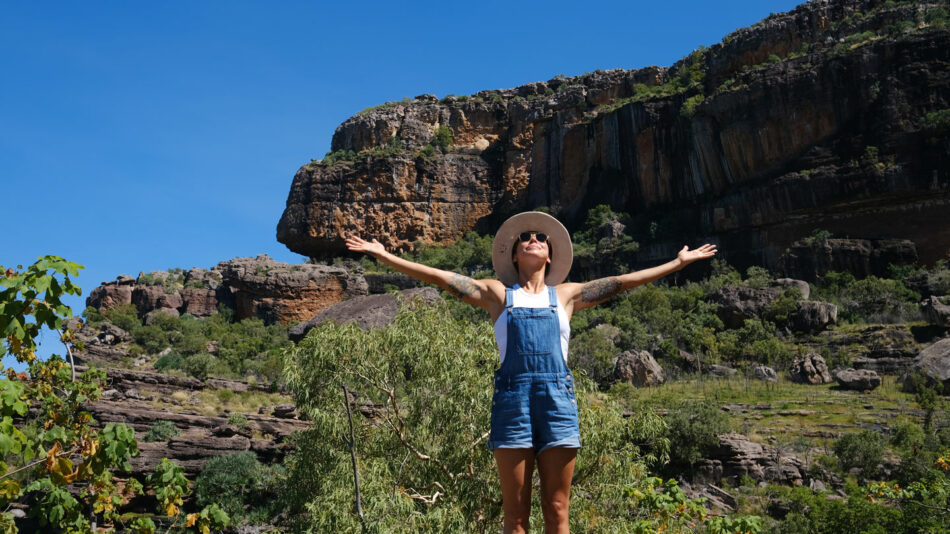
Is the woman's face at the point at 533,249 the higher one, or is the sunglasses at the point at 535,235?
the sunglasses at the point at 535,235

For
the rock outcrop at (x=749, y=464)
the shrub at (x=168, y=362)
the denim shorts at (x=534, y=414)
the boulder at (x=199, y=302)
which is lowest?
the rock outcrop at (x=749, y=464)

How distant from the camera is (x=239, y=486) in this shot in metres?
17.9

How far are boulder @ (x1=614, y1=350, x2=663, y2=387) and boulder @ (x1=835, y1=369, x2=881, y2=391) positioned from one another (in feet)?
20.2

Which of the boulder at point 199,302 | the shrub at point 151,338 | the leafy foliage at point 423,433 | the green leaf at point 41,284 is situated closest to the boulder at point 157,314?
the boulder at point 199,302

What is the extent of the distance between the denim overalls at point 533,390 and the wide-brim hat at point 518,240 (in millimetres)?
350

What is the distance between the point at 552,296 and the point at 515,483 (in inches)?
33.3

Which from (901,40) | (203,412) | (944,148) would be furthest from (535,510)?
(901,40)

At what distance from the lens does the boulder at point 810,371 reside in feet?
93.7

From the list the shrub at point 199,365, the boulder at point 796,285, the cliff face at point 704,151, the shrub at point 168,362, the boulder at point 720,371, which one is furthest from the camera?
the cliff face at point 704,151

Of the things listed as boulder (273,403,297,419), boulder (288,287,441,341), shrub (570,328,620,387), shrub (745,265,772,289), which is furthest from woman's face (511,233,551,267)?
shrub (745,265,772,289)

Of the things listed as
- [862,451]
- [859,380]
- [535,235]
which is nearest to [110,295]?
[859,380]

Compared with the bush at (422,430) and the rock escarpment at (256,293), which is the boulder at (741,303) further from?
the bush at (422,430)

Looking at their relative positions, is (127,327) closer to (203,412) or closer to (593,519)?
(203,412)

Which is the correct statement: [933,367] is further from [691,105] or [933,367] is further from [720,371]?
[691,105]
